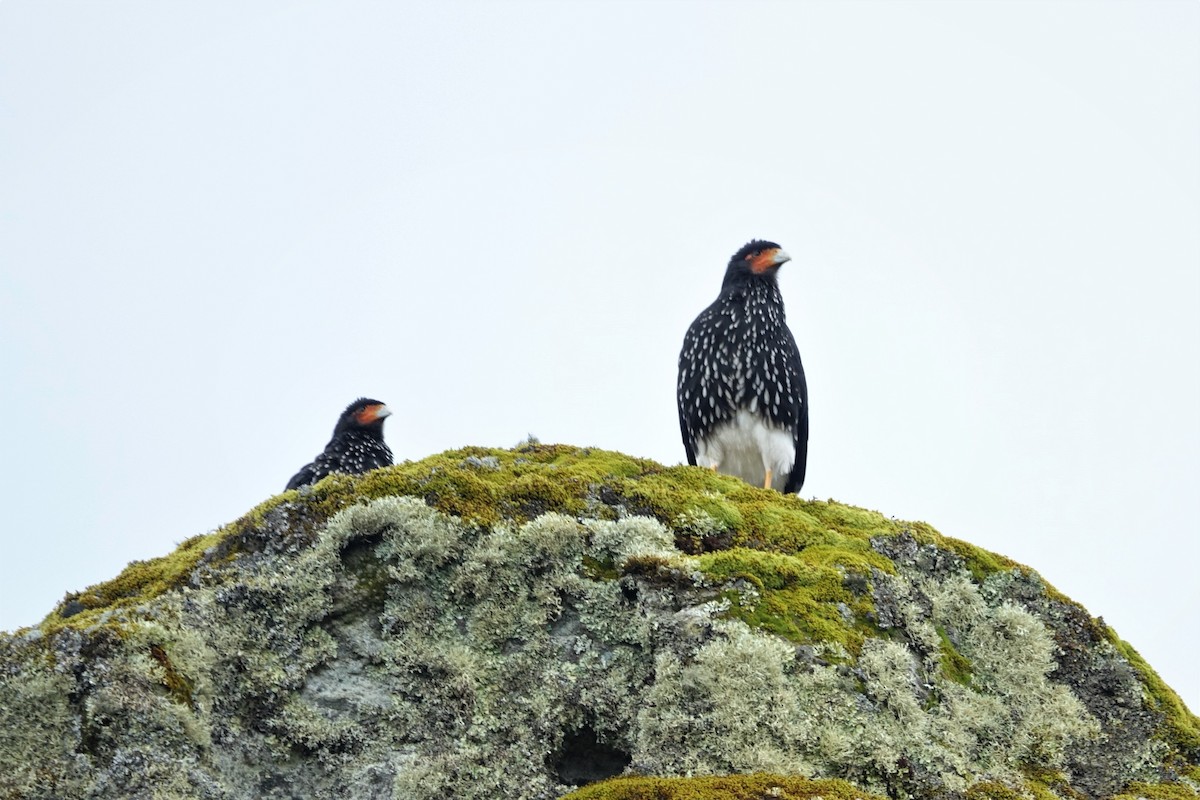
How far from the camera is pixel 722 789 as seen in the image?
5.60 metres

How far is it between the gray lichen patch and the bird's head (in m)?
5.53

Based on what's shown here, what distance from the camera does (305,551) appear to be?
7.48m

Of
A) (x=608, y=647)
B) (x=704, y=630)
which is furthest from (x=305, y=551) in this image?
(x=704, y=630)

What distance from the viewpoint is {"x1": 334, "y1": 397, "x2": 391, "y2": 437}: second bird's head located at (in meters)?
14.4

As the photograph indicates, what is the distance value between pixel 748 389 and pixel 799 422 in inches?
28.6

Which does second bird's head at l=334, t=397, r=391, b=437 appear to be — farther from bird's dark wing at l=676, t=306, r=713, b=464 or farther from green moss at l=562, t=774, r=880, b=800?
green moss at l=562, t=774, r=880, b=800

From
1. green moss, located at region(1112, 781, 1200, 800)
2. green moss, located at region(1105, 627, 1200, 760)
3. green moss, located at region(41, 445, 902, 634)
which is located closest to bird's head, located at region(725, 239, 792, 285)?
green moss, located at region(41, 445, 902, 634)

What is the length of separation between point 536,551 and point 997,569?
2.94 meters

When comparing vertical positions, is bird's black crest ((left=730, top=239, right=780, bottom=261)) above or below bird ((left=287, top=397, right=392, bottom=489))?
above

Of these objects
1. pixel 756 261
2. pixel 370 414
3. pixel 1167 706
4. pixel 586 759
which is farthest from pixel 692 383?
pixel 586 759

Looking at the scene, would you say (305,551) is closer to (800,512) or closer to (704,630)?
(704,630)

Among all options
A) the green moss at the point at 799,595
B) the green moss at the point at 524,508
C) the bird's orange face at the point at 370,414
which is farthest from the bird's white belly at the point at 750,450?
the green moss at the point at 799,595

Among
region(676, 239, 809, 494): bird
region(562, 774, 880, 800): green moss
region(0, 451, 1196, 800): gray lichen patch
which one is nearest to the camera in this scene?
region(562, 774, 880, 800): green moss

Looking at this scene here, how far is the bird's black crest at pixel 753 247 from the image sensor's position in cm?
1317
